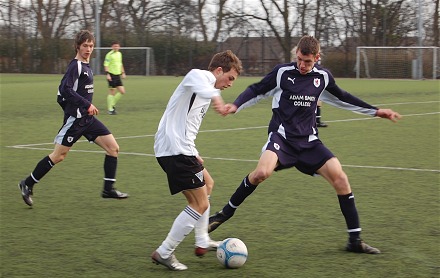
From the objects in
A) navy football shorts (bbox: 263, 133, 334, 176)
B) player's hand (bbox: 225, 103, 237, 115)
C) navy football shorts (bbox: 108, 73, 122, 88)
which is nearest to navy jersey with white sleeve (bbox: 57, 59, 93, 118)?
player's hand (bbox: 225, 103, 237, 115)

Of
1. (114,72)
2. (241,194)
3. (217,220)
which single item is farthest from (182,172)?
(114,72)

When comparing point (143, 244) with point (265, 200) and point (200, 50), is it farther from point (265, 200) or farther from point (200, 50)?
point (200, 50)

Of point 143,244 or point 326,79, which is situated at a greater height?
point 326,79

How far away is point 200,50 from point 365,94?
71.8ft

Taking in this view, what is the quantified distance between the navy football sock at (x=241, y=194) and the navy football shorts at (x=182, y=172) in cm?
83

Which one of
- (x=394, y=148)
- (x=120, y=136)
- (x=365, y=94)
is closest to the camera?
(x=394, y=148)

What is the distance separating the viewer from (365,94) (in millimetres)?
24203

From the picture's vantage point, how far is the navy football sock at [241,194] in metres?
5.73

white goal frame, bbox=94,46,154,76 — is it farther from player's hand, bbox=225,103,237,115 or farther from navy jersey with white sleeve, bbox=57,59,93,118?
player's hand, bbox=225,103,237,115

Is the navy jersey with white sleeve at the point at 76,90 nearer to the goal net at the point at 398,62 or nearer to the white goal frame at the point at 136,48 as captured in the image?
the goal net at the point at 398,62

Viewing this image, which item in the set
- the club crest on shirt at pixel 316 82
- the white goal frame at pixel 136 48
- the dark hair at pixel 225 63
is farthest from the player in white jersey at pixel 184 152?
the white goal frame at pixel 136 48

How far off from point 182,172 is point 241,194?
975 millimetres

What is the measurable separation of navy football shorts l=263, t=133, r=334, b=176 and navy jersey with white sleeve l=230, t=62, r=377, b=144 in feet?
0.18

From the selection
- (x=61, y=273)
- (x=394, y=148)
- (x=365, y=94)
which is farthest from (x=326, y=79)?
(x=365, y=94)
